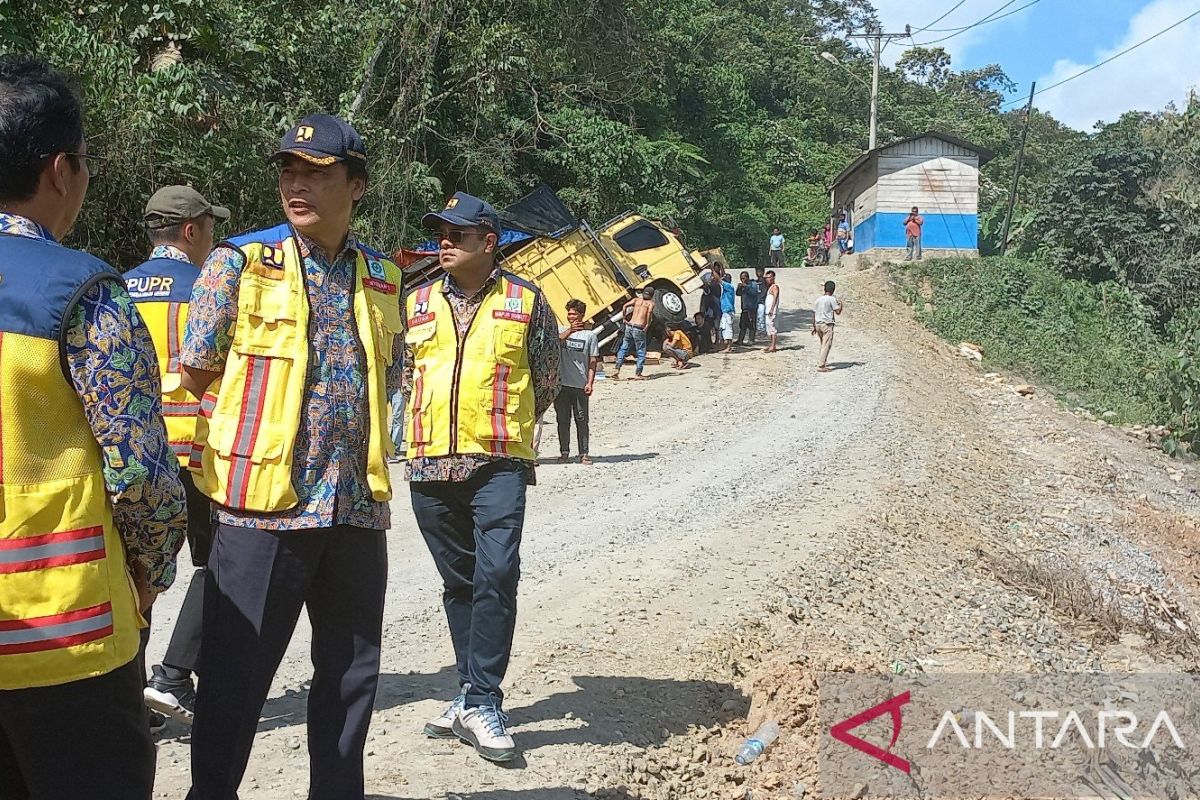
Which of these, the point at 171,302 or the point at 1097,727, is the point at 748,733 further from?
the point at 171,302

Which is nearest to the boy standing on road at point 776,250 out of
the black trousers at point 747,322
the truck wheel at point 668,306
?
the black trousers at point 747,322

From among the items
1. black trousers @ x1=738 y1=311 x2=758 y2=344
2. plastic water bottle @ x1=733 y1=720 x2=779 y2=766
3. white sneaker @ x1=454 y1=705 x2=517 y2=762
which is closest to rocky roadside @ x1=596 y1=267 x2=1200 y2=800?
plastic water bottle @ x1=733 y1=720 x2=779 y2=766

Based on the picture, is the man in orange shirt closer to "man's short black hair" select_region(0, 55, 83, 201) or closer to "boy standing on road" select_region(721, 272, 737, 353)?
"boy standing on road" select_region(721, 272, 737, 353)

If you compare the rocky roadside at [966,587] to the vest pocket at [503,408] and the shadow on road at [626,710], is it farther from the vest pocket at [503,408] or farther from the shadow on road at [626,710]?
the vest pocket at [503,408]

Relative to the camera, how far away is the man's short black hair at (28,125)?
222 centimetres

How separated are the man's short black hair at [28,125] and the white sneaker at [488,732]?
267 cm

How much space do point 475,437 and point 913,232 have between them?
28.0 meters

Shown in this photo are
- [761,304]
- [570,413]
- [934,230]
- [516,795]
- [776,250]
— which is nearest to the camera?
[516,795]

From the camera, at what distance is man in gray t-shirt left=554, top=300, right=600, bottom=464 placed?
12.0 m

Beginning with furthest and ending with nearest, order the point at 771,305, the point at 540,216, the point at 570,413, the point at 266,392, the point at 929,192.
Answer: the point at 929,192 → the point at 771,305 → the point at 540,216 → the point at 570,413 → the point at 266,392

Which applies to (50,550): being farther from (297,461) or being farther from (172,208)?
(172,208)

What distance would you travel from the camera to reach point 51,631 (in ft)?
7.06

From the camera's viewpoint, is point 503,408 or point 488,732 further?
point 503,408

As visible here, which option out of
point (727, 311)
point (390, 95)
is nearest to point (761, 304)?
point (727, 311)
